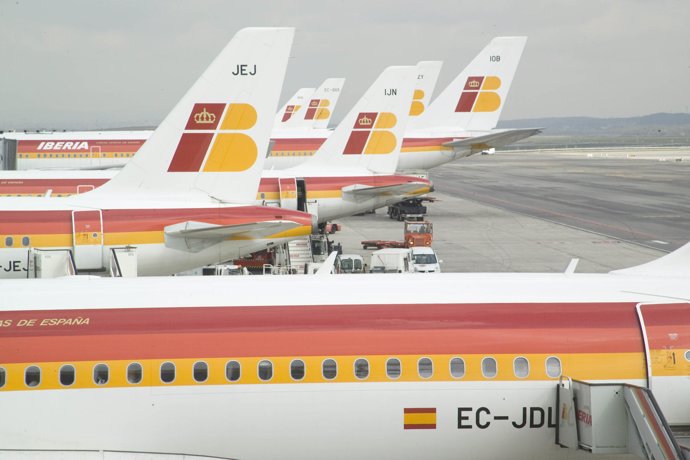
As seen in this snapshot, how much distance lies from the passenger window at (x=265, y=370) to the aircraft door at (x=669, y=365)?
17.7ft

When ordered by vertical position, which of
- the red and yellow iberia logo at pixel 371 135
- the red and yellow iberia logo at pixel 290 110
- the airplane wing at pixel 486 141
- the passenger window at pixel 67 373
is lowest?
the passenger window at pixel 67 373

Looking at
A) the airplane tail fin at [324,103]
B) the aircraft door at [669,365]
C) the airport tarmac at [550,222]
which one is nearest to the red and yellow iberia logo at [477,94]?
the airport tarmac at [550,222]

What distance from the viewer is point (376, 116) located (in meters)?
47.3

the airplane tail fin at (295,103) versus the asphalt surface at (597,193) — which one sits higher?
the airplane tail fin at (295,103)

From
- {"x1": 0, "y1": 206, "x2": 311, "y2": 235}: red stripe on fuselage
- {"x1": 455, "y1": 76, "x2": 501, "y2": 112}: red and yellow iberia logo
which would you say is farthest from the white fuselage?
{"x1": 455, "y1": 76, "x2": 501, "y2": 112}: red and yellow iberia logo

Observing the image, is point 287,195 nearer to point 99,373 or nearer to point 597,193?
point 99,373

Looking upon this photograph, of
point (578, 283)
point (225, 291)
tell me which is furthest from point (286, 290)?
point (578, 283)

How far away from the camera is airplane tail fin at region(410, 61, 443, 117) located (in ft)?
239

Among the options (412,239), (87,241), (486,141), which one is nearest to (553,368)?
(87,241)

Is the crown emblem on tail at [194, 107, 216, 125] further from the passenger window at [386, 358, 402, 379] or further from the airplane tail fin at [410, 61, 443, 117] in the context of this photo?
the airplane tail fin at [410, 61, 443, 117]

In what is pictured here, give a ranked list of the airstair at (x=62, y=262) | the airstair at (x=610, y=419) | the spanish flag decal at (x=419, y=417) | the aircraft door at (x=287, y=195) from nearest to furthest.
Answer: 1. the airstair at (x=610, y=419)
2. the spanish flag decal at (x=419, y=417)
3. the airstair at (x=62, y=262)
4. the aircraft door at (x=287, y=195)

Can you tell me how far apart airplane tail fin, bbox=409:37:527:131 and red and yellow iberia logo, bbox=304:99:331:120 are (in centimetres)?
4039

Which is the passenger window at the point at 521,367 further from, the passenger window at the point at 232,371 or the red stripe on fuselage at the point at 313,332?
the passenger window at the point at 232,371

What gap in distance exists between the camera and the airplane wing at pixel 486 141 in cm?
6481
